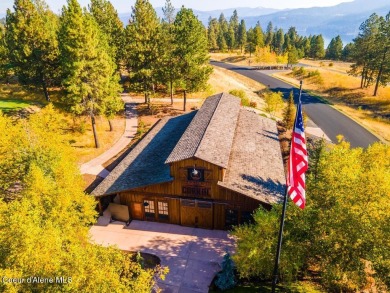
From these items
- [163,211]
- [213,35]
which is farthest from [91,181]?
[213,35]

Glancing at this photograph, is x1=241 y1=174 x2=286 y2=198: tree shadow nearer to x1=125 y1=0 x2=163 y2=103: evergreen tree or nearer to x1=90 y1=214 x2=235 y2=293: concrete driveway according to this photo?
x1=90 y1=214 x2=235 y2=293: concrete driveway

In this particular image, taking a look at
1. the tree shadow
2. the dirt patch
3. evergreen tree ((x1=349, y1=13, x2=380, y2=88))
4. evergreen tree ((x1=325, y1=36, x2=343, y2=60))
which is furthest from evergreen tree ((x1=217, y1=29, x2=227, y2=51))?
the tree shadow

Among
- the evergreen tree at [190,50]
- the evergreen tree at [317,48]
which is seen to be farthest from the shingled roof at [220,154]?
the evergreen tree at [317,48]

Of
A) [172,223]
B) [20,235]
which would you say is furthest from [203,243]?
[20,235]

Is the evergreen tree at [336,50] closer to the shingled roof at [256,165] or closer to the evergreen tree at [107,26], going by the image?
the evergreen tree at [107,26]

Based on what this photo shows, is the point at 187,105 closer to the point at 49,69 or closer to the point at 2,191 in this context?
the point at 49,69
